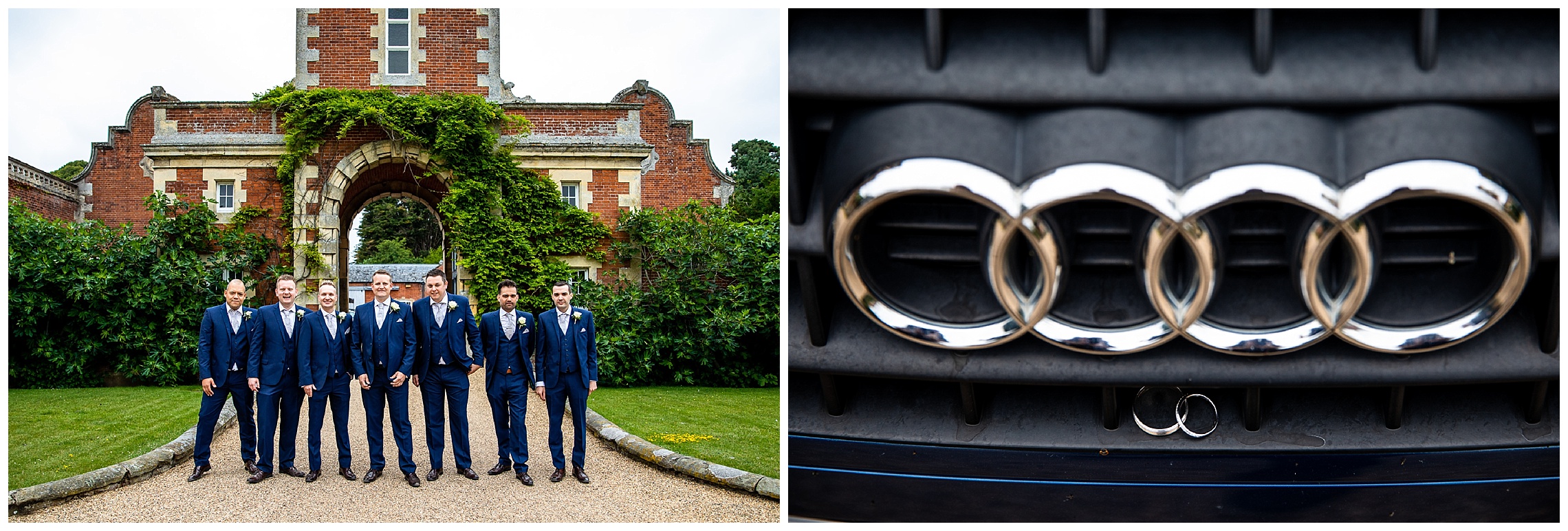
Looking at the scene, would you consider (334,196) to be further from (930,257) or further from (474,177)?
(930,257)

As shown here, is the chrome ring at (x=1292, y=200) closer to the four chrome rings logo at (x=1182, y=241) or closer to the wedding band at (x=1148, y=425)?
the four chrome rings logo at (x=1182, y=241)

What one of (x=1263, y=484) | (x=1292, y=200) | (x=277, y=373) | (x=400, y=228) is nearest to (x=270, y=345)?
(x=277, y=373)

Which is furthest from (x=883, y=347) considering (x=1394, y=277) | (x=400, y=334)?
(x=400, y=334)

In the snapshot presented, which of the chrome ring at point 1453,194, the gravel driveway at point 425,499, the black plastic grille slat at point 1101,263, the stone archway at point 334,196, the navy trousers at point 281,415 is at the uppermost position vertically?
the stone archway at point 334,196

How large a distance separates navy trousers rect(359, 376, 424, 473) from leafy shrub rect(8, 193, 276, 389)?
5.71m

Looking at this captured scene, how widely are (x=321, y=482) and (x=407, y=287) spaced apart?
100 feet

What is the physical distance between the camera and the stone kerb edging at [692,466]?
401cm

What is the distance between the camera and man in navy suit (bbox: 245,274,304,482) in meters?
4.38

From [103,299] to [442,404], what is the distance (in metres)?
6.46

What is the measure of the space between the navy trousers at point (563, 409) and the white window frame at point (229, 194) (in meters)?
7.29

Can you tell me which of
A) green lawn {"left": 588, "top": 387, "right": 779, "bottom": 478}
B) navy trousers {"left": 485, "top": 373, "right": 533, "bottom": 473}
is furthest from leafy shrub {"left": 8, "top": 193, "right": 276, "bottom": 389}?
navy trousers {"left": 485, "top": 373, "right": 533, "bottom": 473}

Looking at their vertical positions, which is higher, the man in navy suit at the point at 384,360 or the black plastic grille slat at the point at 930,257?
the black plastic grille slat at the point at 930,257

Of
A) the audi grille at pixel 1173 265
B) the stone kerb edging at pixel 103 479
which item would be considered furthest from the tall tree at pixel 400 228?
the audi grille at pixel 1173 265

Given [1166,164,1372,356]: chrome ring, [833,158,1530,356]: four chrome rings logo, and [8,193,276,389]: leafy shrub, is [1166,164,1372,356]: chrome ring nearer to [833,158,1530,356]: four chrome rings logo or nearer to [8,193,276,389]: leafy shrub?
[833,158,1530,356]: four chrome rings logo
